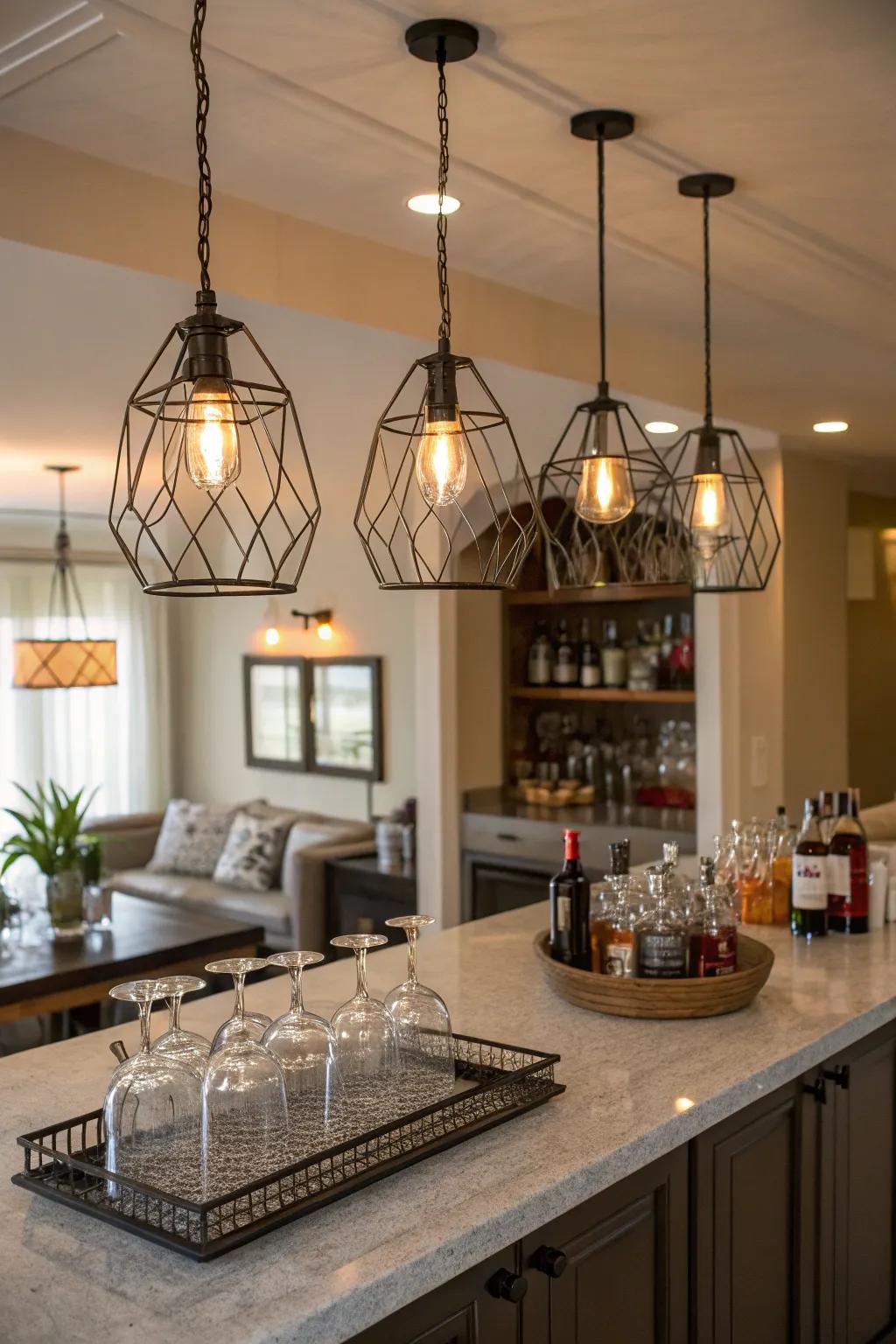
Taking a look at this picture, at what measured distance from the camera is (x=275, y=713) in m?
7.68

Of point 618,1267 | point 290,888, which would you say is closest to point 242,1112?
point 618,1267

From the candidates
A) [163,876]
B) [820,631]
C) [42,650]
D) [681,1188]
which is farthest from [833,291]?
[163,876]

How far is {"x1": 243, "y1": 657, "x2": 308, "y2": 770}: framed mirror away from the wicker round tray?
17.4ft

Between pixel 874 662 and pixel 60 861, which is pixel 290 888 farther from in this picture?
pixel 874 662

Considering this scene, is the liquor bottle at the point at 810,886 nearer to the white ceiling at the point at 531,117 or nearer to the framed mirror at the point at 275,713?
the white ceiling at the point at 531,117

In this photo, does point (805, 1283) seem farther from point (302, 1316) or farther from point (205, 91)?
point (205, 91)

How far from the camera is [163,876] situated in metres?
7.14

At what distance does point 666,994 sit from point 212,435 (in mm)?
1342

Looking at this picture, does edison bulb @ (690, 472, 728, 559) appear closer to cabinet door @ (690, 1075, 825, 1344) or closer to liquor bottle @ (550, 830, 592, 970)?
liquor bottle @ (550, 830, 592, 970)

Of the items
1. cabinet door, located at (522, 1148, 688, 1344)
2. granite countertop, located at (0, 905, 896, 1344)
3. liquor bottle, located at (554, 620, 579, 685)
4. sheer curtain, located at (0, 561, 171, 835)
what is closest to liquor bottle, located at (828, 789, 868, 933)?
granite countertop, located at (0, 905, 896, 1344)

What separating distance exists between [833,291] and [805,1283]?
211 centimetres

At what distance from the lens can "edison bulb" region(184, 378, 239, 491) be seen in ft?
4.31

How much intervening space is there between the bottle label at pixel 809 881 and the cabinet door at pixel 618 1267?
1039 millimetres

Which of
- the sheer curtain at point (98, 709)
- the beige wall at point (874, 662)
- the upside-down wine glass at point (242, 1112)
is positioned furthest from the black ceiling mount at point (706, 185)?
the sheer curtain at point (98, 709)
